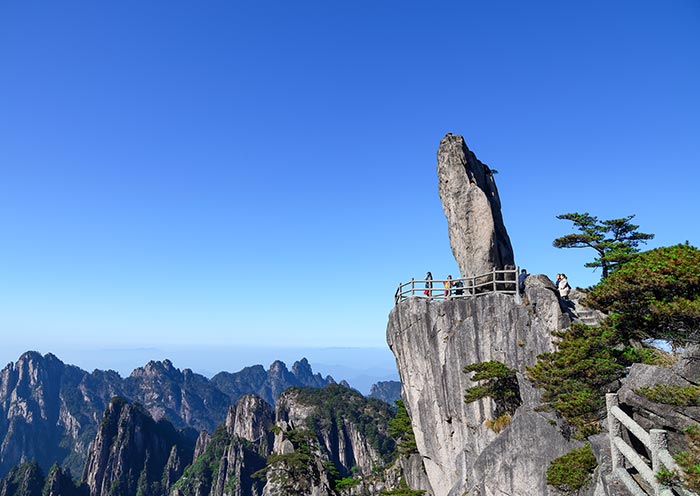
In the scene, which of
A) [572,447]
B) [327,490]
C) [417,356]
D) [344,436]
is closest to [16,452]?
[344,436]

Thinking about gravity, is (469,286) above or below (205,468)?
above

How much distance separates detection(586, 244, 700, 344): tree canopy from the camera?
10750 mm

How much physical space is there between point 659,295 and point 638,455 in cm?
409

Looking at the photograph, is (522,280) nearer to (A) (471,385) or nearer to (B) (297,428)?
(A) (471,385)

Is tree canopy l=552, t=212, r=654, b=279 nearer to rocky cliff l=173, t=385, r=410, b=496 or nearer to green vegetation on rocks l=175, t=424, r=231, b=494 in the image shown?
rocky cliff l=173, t=385, r=410, b=496

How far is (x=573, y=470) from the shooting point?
14.7 meters

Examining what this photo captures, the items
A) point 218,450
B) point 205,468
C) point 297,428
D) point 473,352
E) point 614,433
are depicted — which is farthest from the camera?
point 218,450

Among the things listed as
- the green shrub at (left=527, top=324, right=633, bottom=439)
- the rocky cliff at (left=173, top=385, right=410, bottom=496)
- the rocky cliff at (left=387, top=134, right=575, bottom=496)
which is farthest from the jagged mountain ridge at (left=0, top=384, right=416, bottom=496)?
the green shrub at (left=527, top=324, right=633, bottom=439)

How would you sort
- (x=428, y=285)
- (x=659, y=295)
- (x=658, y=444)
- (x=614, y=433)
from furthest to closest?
(x=428, y=285), (x=659, y=295), (x=614, y=433), (x=658, y=444)

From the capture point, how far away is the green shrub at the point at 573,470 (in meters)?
14.4

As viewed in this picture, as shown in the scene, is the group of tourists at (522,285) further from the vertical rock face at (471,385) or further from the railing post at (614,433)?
the railing post at (614,433)

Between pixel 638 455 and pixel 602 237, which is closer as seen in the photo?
pixel 638 455

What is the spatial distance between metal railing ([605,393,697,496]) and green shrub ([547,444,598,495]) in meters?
3.24

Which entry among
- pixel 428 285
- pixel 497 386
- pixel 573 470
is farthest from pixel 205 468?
pixel 573 470
